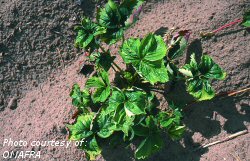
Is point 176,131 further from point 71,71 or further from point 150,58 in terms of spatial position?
point 71,71

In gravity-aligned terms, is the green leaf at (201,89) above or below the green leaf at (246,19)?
below

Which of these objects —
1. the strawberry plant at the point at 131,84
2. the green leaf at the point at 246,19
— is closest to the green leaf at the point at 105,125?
the strawberry plant at the point at 131,84

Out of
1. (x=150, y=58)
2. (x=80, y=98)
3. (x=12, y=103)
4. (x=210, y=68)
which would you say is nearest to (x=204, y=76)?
(x=210, y=68)

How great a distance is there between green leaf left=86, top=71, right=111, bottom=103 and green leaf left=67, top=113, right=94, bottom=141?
167mm

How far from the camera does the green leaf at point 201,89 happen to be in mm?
2777

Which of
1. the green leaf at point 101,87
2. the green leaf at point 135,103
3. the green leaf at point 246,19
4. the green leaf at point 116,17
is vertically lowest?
the green leaf at point 135,103

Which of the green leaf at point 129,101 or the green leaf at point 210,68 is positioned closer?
the green leaf at point 129,101

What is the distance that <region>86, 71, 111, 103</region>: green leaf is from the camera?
279cm

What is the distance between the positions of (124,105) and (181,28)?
35.4 inches

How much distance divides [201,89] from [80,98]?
2.84 feet

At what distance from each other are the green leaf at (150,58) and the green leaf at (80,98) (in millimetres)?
505

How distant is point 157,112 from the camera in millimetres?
3133

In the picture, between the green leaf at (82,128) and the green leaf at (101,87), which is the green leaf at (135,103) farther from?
the green leaf at (82,128)

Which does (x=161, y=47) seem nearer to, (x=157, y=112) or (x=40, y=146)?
(x=157, y=112)
